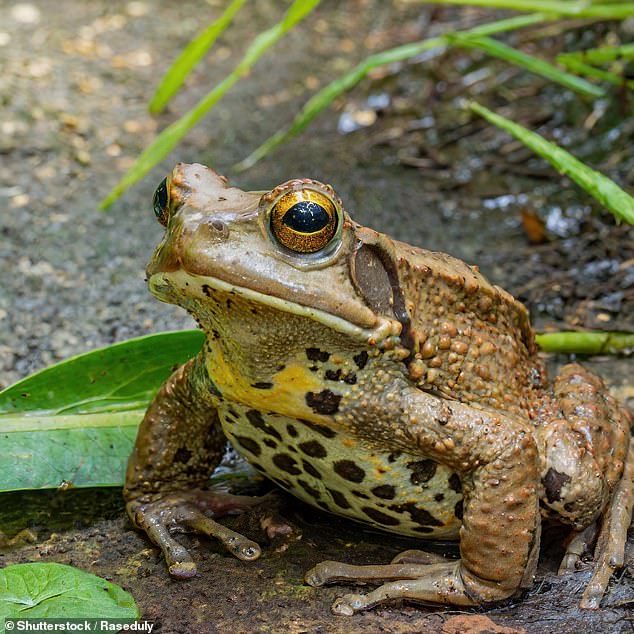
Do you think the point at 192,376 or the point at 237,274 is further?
the point at 192,376

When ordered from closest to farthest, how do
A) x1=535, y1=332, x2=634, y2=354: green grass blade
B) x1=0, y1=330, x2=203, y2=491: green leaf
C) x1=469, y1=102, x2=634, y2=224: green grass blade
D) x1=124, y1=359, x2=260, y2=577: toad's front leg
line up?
1. x1=124, y1=359, x2=260, y2=577: toad's front leg
2. x1=0, y1=330, x2=203, y2=491: green leaf
3. x1=469, y1=102, x2=634, y2=224: green grass blade
4. x1=535, y1=332, x2=634, y2=354: green grass blade

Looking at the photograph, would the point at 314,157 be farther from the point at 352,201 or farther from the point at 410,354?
the point at 410,354

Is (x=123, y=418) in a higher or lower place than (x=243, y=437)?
lower

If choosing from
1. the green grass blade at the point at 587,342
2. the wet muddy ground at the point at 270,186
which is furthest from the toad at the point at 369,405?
the green grass blade at the point at 587,342

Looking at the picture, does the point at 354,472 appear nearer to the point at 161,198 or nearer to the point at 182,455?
the point at 182,455

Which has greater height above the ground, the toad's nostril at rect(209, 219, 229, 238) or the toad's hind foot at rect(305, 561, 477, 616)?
the toad's nostril at rect(209, 219, 229, 238)

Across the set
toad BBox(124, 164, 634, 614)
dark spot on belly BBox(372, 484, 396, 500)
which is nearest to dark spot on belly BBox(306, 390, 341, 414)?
toad BBox(124, 164, 634, 614)

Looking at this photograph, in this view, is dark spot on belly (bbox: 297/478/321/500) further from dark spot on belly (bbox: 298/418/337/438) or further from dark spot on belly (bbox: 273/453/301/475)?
dark spot on belly (bbox: 298/418/337/438)

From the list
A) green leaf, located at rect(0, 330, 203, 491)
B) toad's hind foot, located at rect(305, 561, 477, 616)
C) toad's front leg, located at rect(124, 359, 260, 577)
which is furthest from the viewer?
green leaf, located at rect(0, 330, 203, 491)

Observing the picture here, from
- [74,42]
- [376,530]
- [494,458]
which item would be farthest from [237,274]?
[74,42]
